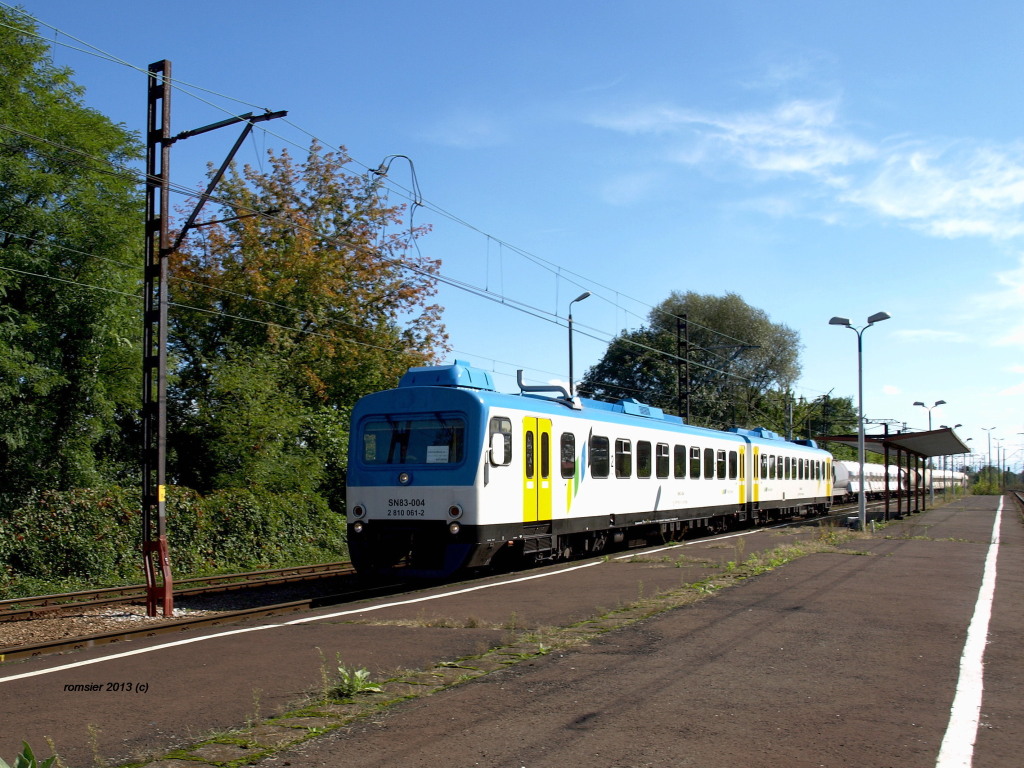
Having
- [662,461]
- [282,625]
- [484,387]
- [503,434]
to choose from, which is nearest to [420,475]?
[503,434]

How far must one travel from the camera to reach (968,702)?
21.5 feet

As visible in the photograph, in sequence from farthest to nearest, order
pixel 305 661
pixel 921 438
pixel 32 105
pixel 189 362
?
pixel 921 438 < pixel 189 362 < pixel 32 105 < pixel 305 661

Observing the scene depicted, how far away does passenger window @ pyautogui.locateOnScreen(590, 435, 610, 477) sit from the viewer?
1774 cm

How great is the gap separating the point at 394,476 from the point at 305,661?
6.80m

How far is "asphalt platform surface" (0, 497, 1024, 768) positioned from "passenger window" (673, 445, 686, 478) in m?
9.93

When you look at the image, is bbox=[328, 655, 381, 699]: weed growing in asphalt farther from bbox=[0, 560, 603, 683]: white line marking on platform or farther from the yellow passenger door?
the yellow passenger door

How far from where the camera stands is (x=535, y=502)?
15.7 m

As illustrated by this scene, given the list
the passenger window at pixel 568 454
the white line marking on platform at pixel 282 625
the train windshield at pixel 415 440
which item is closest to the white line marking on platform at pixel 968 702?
the white line marking on platform at pixel 282 625

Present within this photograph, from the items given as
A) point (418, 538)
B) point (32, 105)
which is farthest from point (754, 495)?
point (32, 105)

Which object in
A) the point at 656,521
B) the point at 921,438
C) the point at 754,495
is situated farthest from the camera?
the point at 921,438

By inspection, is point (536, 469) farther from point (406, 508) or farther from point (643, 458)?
point (643, 458)

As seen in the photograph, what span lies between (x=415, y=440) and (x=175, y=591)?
14.9 feet

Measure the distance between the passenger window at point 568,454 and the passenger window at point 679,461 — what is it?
584 centimetres

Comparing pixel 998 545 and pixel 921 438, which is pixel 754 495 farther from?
pixel 998 545
